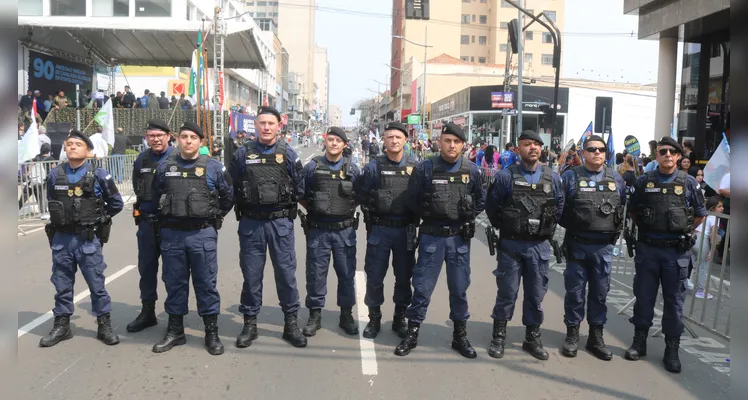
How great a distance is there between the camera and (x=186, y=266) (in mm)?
5074

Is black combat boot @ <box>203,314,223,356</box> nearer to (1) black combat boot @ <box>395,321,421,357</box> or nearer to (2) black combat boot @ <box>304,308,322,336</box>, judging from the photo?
(2) black combat boot @ <box>304,308,322,336</box>

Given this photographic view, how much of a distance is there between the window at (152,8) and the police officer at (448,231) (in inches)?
1193

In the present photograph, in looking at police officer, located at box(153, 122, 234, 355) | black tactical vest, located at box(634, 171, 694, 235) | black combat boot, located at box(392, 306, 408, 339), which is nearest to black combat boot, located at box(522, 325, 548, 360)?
black combat boot, located at box(392, 306, 408, 339)

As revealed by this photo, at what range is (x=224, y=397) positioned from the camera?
13.3ft

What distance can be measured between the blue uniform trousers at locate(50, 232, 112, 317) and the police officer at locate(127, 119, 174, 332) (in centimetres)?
48

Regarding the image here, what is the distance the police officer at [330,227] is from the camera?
5.43 metres

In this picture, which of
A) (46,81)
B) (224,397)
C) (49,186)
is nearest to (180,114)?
(46,81)

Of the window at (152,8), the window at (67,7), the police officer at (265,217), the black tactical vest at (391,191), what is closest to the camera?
the police officer at (265,217)

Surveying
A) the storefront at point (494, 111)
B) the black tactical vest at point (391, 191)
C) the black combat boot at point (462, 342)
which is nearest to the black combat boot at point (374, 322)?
A: the black combat boot at point (462, 342)

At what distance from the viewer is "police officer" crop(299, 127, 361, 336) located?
17.8 ft

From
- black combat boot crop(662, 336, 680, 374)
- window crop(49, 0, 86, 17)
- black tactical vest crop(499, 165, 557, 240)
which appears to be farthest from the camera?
window crop(49, 0, 86, 17)

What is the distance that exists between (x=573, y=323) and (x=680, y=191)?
1501mm

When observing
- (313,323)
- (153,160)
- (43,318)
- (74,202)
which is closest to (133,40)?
(153,160)

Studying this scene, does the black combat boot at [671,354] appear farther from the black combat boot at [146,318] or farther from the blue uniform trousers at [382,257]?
the black combat boot at [146,318]
